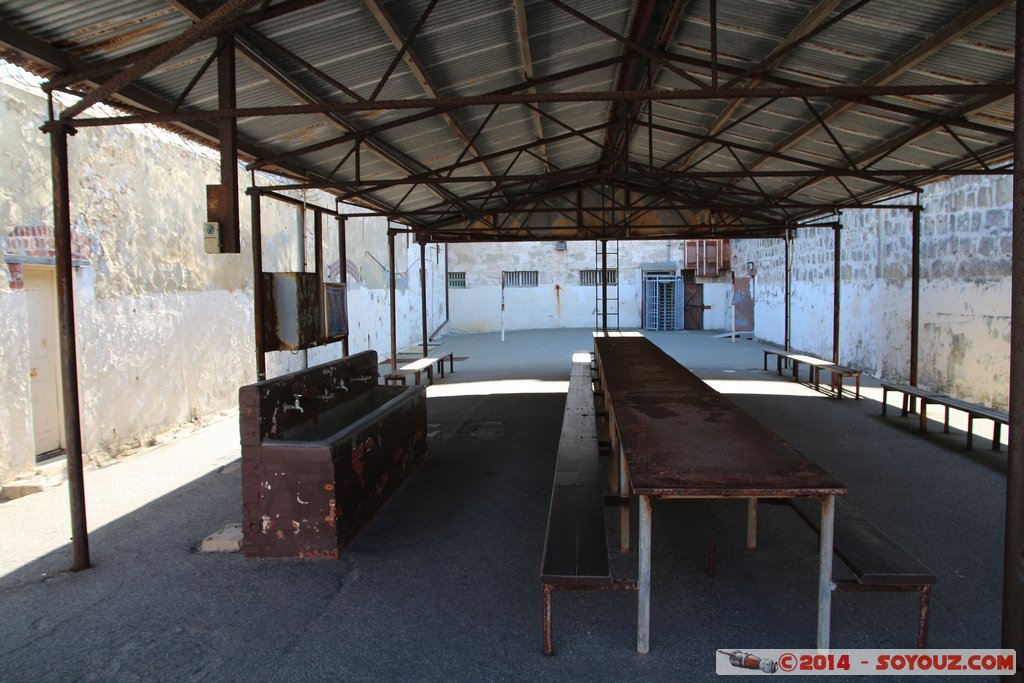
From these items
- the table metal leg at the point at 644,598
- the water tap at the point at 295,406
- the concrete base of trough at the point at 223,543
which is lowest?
the concrete base of trough at the point at 223,543

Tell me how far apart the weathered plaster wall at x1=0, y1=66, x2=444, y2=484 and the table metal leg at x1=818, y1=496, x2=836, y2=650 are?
6.43 metres

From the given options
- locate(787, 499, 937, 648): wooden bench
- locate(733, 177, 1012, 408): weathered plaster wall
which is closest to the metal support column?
locate(787, 499, 937, 648): wooden bench

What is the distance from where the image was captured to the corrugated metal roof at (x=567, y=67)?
501cm

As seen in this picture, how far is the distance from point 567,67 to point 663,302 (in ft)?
66.2

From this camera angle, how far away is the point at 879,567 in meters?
3.34

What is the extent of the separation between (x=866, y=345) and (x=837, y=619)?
11.2m

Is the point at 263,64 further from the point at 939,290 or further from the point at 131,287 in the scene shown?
the point at 939,290

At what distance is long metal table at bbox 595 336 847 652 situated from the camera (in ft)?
10.3

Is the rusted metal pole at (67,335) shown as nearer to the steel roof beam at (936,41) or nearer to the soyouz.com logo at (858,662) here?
the soyouz.com logo at (858,662)

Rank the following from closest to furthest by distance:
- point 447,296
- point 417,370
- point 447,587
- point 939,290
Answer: point 447,587, point 939,290, point 417,370, point 447,296

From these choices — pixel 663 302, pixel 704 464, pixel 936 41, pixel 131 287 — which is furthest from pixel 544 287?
pixel 704 464

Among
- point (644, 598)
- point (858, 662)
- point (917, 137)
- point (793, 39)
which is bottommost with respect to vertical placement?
point (858, 662)

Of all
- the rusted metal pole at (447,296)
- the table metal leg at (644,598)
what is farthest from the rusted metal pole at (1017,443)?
the rusted metal pole at (447,296)

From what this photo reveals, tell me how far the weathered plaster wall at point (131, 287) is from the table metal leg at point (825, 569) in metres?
6.43
